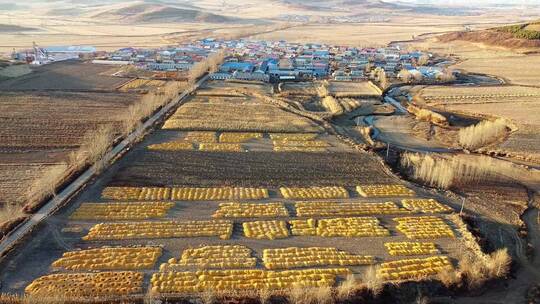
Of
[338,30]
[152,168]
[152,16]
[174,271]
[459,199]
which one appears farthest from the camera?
[152,16]

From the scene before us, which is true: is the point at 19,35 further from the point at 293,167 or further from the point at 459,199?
the point at 459,199

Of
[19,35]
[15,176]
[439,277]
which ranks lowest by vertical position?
[439,277]

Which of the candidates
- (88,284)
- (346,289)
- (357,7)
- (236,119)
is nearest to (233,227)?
(346,289)

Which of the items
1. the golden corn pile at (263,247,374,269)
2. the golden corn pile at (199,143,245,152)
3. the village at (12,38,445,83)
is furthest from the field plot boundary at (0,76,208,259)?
the village at (12,38,445,83)

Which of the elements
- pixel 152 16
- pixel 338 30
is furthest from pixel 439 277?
pixel 152 16

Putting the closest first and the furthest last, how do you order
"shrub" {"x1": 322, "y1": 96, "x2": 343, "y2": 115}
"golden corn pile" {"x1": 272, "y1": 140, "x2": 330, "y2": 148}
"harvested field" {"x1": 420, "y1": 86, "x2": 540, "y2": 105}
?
1. "golden corn pile" {"x1": 272, "y1": 140, "x2": 330, "y2": 148}
2. "shrub" {"x1": 322, "y1": 96, "x2": 343, "y2": 115}
3. "harvested field" {"x1": 420, "y1": 86, "x2": 540, "y2": 105}

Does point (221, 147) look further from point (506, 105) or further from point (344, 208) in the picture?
point (506, 105)

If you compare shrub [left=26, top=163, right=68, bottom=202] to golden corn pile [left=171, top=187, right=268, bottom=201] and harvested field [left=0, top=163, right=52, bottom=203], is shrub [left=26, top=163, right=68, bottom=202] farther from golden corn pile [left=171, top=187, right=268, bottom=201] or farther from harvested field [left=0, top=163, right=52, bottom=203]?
golden corn pile [left=171, top=187, right=268, bottom=201]
